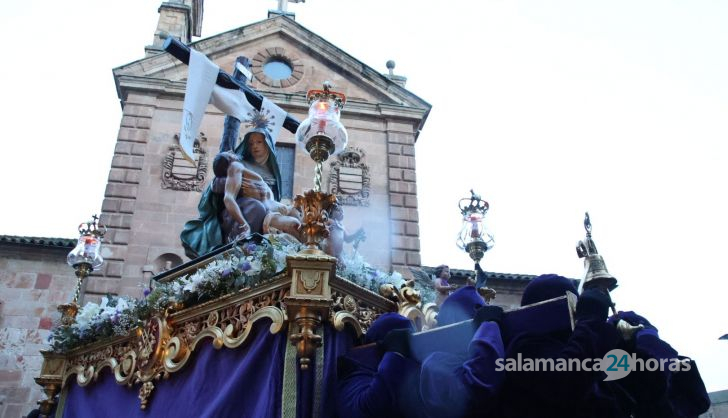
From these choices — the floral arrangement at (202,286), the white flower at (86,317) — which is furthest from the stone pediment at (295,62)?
the floral arrangement at (202,286)

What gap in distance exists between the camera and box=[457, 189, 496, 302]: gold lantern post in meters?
5.78

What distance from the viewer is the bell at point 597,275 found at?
4.86 m

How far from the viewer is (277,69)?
18094 millimetres

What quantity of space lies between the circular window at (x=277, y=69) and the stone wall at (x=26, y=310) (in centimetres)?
758

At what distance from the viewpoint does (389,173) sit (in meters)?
16.3

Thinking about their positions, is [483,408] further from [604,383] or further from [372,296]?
[372,296]

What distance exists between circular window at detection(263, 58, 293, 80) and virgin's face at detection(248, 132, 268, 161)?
1111 centimetres

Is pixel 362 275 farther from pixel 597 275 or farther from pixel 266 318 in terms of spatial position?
pixel 597 275

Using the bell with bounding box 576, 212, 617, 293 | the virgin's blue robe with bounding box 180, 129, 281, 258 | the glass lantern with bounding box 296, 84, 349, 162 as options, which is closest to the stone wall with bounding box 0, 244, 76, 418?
the virgin's blue robe with bounding box 180, 129, 281, 258

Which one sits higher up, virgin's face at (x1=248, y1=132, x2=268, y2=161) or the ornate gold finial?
virgin's face at (x1=248, y1=132, x2=268, y2=161)

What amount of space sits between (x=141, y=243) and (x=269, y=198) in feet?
28.9

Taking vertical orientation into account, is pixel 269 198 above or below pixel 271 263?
above

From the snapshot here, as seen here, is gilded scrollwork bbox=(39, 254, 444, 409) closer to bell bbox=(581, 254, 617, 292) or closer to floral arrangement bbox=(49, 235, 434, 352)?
floral arrangement bbox=(49, 235, 434, 352)

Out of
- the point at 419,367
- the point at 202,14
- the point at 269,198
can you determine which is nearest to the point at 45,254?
Result: the point at 269,198
